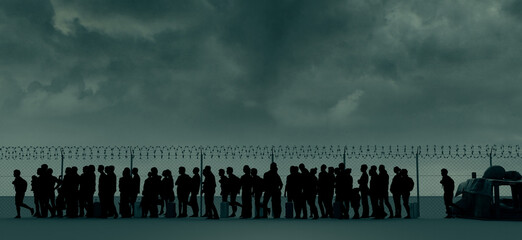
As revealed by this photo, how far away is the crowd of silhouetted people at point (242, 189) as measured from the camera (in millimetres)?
20438

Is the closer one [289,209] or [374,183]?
[374,183]

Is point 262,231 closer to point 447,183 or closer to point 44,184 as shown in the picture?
point 447,183

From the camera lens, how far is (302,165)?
20.6 m

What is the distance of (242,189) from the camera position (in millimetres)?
20609

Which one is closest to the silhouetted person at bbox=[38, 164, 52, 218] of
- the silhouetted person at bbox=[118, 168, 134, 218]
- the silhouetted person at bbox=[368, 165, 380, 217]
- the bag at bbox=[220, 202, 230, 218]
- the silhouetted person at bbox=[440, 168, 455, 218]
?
the silhouetted person at bbox=[118, 168, 134, 218]

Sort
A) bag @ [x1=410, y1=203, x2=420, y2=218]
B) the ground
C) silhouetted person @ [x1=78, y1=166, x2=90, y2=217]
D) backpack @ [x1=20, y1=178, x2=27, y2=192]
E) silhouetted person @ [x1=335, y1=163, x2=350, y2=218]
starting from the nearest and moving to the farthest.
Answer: the ground < silhouetted person @ [x1=335, y1=163, x2=350, y2=218] < silhouetted person @ [x1=78, y1=166, x2=90, y2=217] < backpack @ [x1=20, y1=178, x2=27, y2=192] < bag @ [x1=410, y1=203, x2=420, y2=218]

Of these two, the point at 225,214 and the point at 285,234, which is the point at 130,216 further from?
the point at 285,234

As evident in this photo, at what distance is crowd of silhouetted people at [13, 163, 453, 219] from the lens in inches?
805

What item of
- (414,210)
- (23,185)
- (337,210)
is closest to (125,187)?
(23,185)

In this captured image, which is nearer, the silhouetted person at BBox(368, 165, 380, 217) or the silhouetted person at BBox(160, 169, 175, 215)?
the silhouetted person at BBox(368, 165, 380, 217)

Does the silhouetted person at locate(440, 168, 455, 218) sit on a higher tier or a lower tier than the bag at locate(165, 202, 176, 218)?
higher

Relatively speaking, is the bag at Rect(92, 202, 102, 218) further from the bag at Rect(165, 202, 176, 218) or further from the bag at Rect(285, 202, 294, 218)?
the bag at Rect(285, 202, 294, 218)

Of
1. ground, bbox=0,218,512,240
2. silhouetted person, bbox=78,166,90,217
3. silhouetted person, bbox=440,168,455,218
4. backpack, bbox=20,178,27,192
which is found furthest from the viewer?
backpack, bbox=20,178,27,192

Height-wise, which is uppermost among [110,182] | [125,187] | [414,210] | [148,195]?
[110,182]
